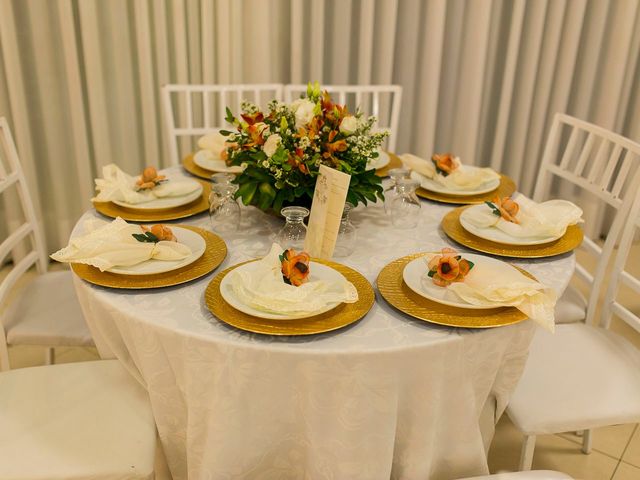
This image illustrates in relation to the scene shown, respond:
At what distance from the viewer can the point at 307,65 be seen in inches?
133

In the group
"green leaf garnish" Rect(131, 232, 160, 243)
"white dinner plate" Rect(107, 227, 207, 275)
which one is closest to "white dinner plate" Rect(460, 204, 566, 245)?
"white dinner plate" Rect(107, 227, 207, 275)

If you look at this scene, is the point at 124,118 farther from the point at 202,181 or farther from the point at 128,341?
the point at 128,341

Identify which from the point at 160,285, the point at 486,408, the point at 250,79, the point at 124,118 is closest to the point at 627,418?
the point at 486,408

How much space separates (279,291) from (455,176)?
0.94 metres

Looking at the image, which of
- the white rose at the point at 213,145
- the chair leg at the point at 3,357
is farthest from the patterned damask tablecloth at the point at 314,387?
the white rose at the point at 213,145

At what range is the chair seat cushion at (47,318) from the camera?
189 centimetres

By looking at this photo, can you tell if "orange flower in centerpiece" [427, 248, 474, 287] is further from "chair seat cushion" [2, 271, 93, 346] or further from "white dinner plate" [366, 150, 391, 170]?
"chair seat cushion" [2, 271, 93, 346]

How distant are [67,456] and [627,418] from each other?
1344 millimetres

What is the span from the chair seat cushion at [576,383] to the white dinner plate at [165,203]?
3.48 ft

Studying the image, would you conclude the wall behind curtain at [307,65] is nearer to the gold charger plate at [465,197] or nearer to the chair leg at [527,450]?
the gold charger plate at [465,197]

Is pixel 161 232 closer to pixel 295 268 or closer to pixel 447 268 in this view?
pixel 295 268

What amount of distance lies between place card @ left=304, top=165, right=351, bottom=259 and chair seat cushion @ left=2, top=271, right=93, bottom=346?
0.78 m

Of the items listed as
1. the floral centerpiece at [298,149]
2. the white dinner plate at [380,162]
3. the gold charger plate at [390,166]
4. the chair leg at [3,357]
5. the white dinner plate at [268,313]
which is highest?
the floral centerpiece at [298,149]

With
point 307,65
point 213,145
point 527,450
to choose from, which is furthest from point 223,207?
point 307,65
